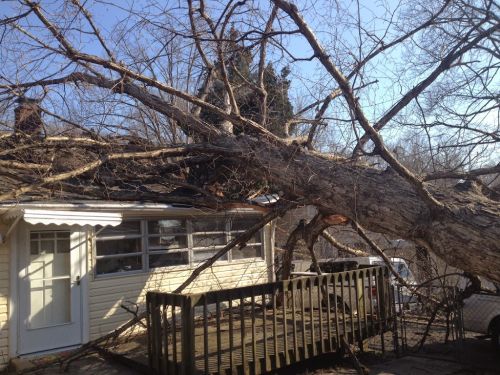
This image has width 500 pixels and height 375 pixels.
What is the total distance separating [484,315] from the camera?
9.59 metres

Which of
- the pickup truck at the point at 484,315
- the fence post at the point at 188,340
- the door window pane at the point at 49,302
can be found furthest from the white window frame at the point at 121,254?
the pickup truck at the point at 484,315

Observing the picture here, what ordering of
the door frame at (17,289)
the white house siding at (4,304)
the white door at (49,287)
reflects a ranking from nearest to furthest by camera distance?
the white house siding at (4,304), the door frame at (17,289), the white door at (49,287)

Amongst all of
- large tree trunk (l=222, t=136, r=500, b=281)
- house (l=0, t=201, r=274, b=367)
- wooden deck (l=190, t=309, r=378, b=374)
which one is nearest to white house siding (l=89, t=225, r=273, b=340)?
house (l=0, t=201, r=274, b=367)

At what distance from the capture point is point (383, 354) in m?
8.91

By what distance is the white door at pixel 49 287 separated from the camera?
8.22 meters

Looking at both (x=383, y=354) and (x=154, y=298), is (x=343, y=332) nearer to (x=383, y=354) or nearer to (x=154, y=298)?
(x=383, y=354)

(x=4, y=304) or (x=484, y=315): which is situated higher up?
(x=4, y=304)

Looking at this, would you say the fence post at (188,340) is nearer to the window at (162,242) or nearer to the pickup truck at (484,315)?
the window at (162,242)

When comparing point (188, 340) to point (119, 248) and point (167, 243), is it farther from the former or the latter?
point (167, 243)

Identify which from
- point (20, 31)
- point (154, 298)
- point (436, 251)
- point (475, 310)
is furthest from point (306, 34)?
point (475, 310)

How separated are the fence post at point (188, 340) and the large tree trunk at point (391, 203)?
100 inches

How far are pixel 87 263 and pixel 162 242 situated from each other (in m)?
1.78

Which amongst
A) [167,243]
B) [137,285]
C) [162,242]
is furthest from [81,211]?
[167,243]

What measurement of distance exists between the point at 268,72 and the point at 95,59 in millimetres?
4140
